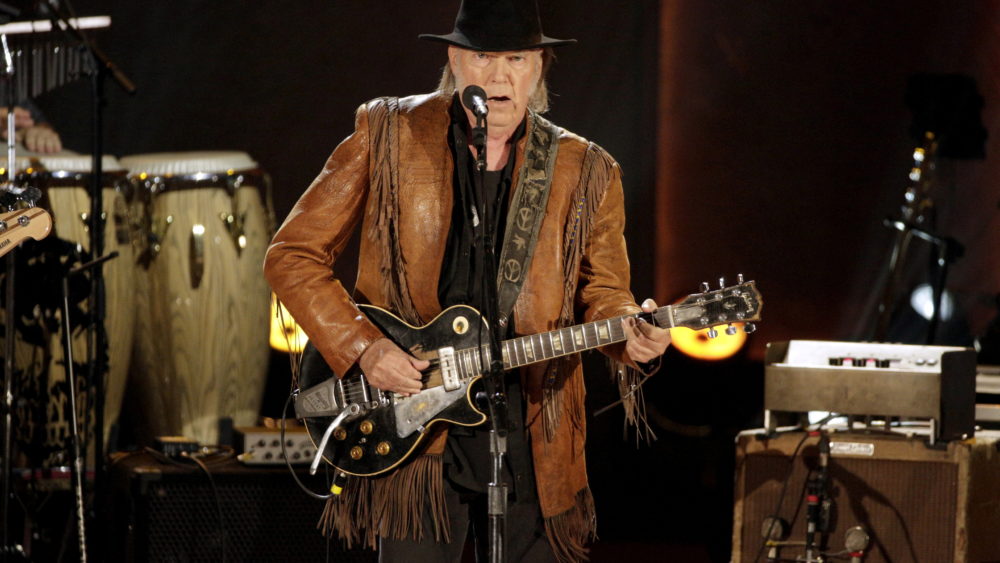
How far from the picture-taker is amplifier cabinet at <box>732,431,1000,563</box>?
397cm

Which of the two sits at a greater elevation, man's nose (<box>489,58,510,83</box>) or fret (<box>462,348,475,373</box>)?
man's nose (<box>489,58,510,83</box>)

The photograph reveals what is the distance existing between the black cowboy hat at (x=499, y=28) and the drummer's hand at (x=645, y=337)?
2.35 feet

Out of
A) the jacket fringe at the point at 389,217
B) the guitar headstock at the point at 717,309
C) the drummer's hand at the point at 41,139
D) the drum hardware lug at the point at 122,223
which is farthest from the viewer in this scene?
the drummer's hand at the point at 41,139

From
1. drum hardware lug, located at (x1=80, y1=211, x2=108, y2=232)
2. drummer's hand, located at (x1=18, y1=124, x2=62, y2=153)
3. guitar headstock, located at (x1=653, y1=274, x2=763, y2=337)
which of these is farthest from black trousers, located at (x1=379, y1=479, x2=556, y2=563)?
drummer's hand, located at (x1=18, y1=124, x2=62, y2=153)

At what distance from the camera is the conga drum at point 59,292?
479 cm

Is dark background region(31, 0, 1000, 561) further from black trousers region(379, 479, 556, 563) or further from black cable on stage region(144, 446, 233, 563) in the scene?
black trousers region(379, 479, 556, 563)

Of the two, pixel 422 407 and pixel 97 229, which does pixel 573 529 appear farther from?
pixel 97 229

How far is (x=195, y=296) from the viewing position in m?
5.00

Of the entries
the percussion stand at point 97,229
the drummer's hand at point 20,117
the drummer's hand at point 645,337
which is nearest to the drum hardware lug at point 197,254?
the percussion stand at point 97,229

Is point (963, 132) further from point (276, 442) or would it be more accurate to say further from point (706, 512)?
point (276, 442)

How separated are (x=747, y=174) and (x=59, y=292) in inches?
123

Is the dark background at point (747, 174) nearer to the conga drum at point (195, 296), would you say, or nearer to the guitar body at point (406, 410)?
the conga drum at point (195, 296)

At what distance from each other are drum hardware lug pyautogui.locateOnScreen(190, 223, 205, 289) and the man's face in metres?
2.31

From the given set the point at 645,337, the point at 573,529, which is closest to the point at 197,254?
the point at 573,529
